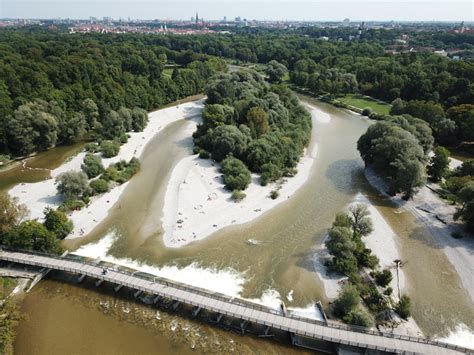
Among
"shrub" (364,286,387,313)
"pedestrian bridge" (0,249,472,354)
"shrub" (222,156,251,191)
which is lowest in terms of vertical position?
"shrub" (364,286,387,313)

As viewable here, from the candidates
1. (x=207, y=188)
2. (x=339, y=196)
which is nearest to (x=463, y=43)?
(x=339, y=196)

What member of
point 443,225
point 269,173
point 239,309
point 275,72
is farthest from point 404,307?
point 275,72

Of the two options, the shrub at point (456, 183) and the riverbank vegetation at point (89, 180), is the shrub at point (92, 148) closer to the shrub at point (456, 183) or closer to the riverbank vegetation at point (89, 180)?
the riverbank vegetation at point (89, 180)

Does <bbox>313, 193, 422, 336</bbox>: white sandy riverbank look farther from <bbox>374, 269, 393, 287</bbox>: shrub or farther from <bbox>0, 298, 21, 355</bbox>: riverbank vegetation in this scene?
<bbox>0, 298, 21, 355</bbox>: riverbank vegetation

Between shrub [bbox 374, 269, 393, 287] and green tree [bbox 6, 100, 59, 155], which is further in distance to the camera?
green tree [bbox 6, 100, 59, 155]

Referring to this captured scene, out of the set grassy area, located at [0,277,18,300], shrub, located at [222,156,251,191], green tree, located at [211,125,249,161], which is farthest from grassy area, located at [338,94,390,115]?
grassy area, located at [0,277,18,300]

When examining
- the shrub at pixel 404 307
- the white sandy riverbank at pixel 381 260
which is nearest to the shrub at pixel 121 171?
the white sandy riverbank at pixel 381 260

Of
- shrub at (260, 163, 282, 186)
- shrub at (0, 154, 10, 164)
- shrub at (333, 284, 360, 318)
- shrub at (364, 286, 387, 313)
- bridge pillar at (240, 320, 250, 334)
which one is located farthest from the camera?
shrub at (0, 154, 10, 164)

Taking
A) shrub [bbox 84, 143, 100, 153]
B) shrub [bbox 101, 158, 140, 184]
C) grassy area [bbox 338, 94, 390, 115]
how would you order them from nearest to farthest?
shrub [bbox 101, 158, 140, 184]
shrub [bbox 84, 143, 100, 153]
grassy area [bbox 338, 94, 390, 115]
